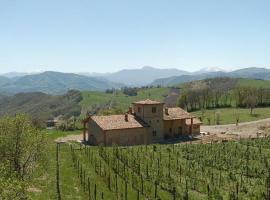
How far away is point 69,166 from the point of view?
5831 cm

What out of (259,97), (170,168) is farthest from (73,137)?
(259,97)

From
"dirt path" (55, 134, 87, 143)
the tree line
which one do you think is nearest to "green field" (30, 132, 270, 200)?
"dirt path" (55, 134, 87, 143)

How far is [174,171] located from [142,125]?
91.1 ft

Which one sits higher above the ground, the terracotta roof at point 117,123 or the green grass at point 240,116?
the terracotta roof at point 117,123

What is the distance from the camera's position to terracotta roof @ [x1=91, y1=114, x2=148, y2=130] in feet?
263

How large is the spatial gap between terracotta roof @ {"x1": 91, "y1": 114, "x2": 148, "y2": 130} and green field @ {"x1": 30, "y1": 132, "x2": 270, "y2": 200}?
303 inches

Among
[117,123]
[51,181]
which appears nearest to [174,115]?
[117,123]

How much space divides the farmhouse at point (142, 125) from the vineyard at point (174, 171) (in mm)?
7157

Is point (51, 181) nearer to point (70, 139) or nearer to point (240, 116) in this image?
point (70, 139)

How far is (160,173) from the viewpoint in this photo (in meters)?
53.8

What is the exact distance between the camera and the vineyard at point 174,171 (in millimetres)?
46000

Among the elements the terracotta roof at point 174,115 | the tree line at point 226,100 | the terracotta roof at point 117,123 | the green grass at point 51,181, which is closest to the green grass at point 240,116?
the tree line at point 226,100

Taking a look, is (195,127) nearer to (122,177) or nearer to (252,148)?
(252,148)

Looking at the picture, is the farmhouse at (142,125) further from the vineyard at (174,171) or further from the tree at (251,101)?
the tree at (251,101)
